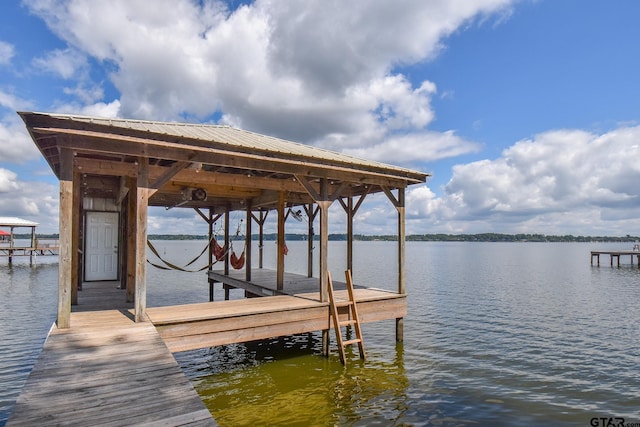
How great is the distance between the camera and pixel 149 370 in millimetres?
4051

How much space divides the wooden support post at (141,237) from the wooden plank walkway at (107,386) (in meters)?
0.76

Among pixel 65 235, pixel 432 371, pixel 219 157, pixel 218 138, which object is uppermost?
pixel 218 138

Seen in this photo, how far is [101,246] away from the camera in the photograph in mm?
11586

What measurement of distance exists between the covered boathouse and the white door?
0.04 meters

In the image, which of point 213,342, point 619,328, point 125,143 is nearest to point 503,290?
point 619,328

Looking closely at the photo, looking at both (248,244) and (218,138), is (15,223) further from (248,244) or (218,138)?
(218,138)

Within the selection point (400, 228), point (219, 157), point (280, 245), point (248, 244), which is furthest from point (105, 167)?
point (400, 228)

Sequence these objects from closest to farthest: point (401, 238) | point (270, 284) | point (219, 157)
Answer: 1. point (219, 157)
2. point (401, 238)
3. point (270, 284)

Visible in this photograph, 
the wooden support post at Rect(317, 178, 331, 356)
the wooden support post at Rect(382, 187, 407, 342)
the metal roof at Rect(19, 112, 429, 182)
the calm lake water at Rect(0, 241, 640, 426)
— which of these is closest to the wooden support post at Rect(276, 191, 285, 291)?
the calm lake water at Rect(0, 241, 640, 426)

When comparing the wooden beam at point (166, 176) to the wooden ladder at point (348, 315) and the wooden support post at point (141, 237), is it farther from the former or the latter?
the wooden ladder at point (348, 315)

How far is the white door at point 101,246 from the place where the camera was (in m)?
11.4

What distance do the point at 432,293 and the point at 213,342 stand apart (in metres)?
14.6

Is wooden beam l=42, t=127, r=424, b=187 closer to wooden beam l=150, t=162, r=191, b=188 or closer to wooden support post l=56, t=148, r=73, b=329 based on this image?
wooden beam l=150, t=162, r=191, b=188

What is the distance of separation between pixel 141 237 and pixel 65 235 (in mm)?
980
